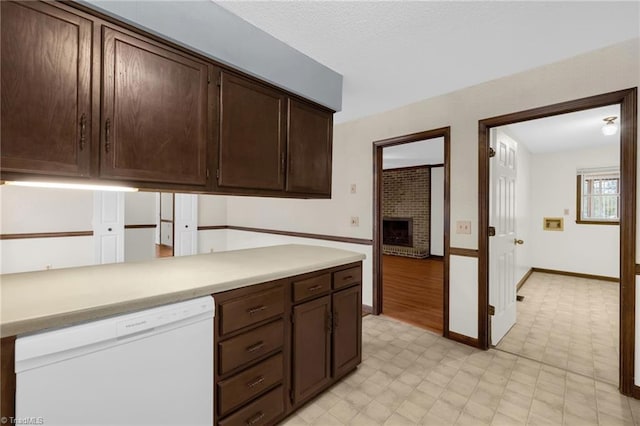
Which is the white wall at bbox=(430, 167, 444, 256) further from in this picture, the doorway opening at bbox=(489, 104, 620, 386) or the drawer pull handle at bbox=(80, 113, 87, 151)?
the drawer pull handle at bbox=(80, 113, 87, 151)

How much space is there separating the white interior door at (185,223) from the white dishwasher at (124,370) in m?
4.11

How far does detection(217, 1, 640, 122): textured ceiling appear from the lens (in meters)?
1.62

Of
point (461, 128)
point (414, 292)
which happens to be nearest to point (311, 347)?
point (461, 128)

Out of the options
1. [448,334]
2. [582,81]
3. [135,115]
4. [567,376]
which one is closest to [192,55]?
[135,115]

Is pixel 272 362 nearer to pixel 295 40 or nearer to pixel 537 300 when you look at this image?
pixel 295 40

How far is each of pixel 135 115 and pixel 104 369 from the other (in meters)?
1.10

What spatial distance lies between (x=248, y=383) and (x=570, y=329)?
10.9 feet

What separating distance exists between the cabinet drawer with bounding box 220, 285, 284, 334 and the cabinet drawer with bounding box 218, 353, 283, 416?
0.81 ft

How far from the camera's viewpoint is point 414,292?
4238mm

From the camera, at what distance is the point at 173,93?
1522 mm

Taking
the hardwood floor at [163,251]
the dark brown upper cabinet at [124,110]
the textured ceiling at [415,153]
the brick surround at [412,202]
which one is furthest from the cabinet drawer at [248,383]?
the brick surround at [412,202]

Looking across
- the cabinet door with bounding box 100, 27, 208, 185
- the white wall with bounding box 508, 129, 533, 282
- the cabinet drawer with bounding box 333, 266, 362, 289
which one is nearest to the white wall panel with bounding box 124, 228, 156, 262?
the cabinet door with bounding box 100, 27, 208, 185

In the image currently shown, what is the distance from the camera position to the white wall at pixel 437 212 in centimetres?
688

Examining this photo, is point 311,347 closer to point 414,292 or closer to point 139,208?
point 414,292
